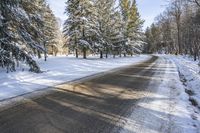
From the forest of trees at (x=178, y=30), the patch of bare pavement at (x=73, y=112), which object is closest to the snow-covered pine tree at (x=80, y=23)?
the forest of trees at (x=178, y=30)

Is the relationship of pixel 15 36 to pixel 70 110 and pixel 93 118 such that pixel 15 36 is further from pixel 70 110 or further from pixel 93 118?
pixel 93 118

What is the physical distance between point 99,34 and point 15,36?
83.8 ft

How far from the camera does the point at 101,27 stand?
43.6 metres

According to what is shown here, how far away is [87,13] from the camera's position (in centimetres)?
3941

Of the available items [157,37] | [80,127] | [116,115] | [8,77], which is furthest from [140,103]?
[157,37]

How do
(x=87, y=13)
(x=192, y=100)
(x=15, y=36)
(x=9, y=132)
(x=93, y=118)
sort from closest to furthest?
(x=9, y=132) → (x=93, y=118) → (x=192, y=100) → (x=15, y=36) → (x=87, y=13)

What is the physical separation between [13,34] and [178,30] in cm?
5161

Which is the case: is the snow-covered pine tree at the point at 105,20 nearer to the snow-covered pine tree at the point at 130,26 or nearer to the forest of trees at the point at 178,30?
the snow-covered pine tree at the point at 130,26

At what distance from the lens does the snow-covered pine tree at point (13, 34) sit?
1450 cm

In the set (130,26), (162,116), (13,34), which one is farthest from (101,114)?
(130,26)

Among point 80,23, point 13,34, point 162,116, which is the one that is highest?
point 80,23

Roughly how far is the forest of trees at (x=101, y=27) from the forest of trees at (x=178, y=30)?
31.9 ft

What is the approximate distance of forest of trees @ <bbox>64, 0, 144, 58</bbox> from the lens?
127ft

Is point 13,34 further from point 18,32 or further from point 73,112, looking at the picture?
point 73,112
